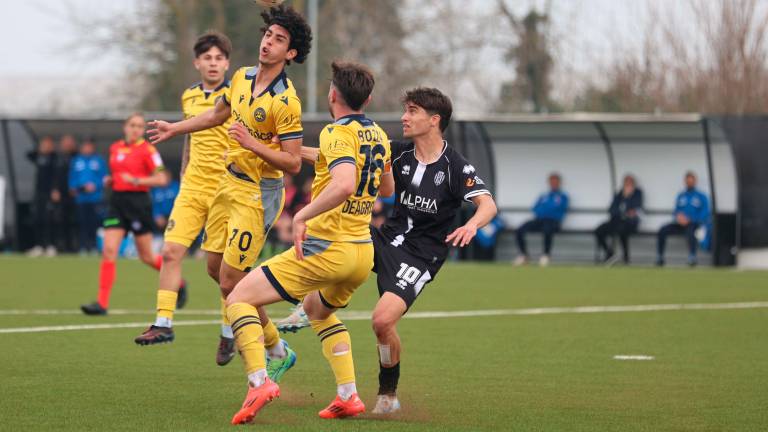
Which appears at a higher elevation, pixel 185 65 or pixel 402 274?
pixel 185 65

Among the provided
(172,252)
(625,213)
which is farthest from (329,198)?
(625,213)

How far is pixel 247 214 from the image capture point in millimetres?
8672

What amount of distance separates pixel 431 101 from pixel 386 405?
1835 millimetres

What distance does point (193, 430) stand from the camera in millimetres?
6941

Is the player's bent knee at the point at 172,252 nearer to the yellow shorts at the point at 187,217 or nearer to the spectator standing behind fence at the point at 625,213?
the yellow shorts at the point at 187,217

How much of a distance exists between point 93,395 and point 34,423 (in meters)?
1.08

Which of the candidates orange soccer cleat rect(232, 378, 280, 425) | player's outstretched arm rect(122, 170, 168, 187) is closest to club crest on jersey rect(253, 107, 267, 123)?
orange soccer cleat rect(232, 378, 280, 425)

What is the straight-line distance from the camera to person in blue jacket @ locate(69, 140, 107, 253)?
25.7m

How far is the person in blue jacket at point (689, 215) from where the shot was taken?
953 inches

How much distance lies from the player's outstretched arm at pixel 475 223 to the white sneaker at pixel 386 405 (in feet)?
3.25

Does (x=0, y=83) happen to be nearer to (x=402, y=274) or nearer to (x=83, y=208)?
(x=83, y=208)

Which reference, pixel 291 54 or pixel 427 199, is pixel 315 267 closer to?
pixel 427 199

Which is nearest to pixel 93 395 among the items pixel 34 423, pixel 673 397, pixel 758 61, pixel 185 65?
pixel 34 423

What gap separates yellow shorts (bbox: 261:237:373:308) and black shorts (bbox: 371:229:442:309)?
34 centimetres
